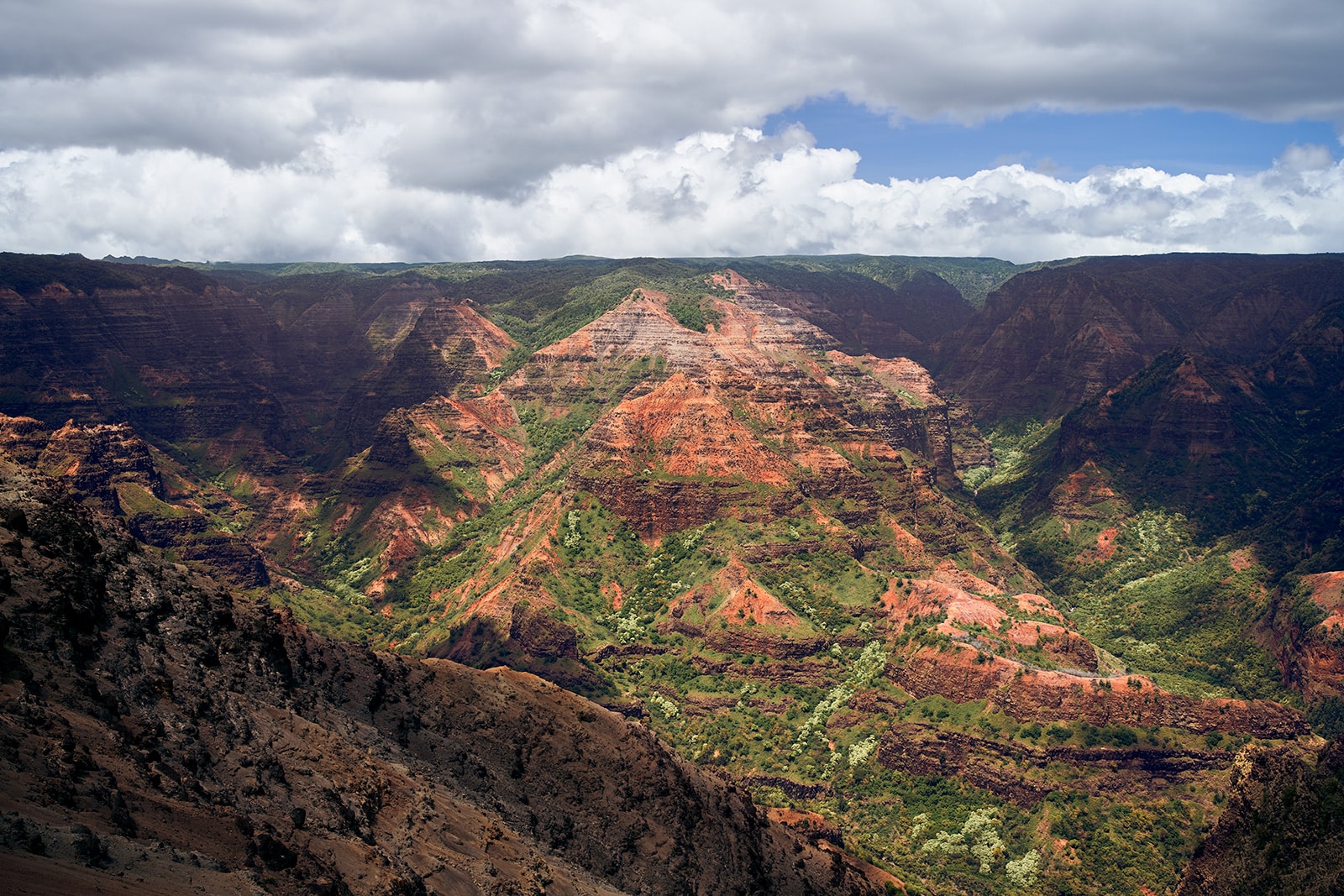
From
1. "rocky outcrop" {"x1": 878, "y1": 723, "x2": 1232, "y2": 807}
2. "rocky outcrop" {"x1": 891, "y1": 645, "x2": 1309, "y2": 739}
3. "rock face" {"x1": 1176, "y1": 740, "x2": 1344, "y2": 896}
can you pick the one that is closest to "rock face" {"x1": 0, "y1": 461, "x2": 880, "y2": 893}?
"rock face" {"x1": 1176, "y1": 740, "x2": 1344, "y2": 896}

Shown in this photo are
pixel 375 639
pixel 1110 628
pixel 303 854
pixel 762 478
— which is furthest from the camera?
pixel 1110 628

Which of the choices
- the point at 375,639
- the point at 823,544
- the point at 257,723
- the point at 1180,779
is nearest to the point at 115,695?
the point at 257,723

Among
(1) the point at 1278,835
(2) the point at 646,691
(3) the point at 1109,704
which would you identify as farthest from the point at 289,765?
(2) the point at 646,691

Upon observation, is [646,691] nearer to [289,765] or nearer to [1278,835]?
[1278,835]

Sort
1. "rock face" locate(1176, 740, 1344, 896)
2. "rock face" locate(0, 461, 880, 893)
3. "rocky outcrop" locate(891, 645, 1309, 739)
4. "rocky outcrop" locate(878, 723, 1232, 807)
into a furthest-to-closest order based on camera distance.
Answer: "rocky outcrop" locate(891, 645, 1309, 739) → "rocky outcrop" locate(878, 723, 1232, 807) → "rock face" locate(1176, 740, 1344, 896) → "rock face" locate(0, 461, 880, 893)

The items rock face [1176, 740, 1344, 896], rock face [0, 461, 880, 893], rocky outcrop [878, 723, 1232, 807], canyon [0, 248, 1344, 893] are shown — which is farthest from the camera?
rocky outcrop [878, 723, 1232, 807]

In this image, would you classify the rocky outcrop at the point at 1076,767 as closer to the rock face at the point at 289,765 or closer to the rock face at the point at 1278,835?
the rock face at the point at 1278,835

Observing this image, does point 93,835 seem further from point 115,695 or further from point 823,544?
point 823,544

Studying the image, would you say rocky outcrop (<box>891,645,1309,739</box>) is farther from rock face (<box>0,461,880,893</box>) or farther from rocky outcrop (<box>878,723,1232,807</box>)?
rock face (<box>0,461,880,893</box>)
